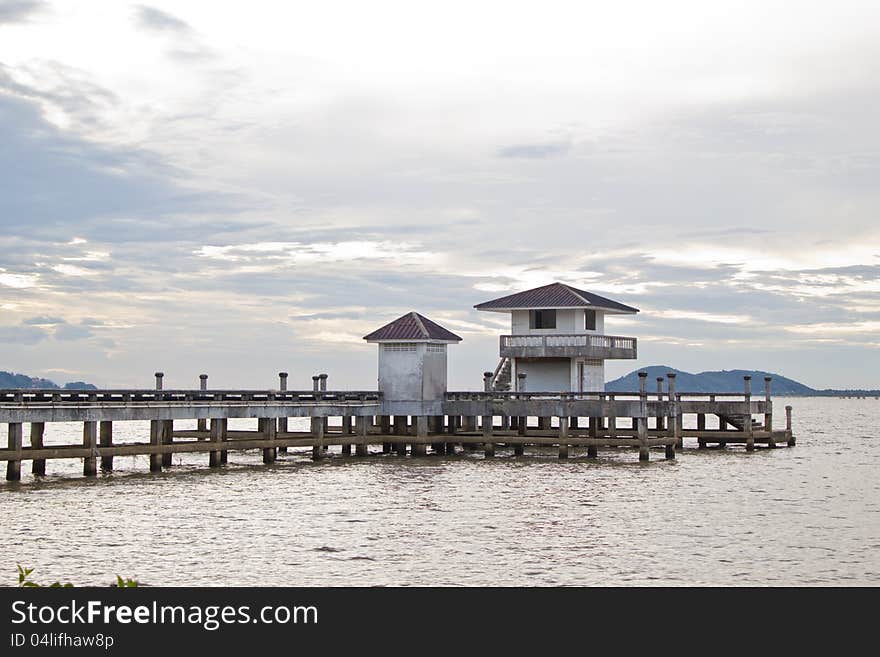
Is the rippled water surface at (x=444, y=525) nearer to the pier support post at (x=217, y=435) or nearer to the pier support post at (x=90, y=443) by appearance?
the pier support post at (x=217, y=435)

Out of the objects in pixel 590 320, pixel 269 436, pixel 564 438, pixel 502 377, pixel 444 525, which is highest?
pixel 590 320

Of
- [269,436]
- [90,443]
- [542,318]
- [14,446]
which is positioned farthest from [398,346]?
[14,446]

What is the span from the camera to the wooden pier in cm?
3672

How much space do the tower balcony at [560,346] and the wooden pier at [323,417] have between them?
2956 mm

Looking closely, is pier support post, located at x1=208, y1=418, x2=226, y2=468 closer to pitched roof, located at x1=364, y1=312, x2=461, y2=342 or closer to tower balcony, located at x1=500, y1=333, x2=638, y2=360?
pitched roof, located at x1=364, y1=312, x2=461, y2=342

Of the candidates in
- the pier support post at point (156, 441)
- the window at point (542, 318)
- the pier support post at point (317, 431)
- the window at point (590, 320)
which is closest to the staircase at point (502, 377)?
the window at point (542, 318)

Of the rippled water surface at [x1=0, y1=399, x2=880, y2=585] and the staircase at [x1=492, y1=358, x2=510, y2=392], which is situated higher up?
the staircase at [x1=492, y1=358, x2=510, y2=392]

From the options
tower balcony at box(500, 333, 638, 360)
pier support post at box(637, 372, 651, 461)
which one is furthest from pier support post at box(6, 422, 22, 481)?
→ tower balcony at box(500, 333, 638, 360)

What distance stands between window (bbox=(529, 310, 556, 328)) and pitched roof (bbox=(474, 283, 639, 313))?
51 centimetres

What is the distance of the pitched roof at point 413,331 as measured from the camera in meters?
48.1

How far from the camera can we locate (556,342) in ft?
180

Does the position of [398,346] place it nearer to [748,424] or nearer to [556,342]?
[556,342]

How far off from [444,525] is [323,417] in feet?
67.0

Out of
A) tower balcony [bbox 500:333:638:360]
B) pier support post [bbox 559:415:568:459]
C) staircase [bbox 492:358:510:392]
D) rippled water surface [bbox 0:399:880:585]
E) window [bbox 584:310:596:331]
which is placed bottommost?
rippled water surface [bbox 0:399:880:585]
